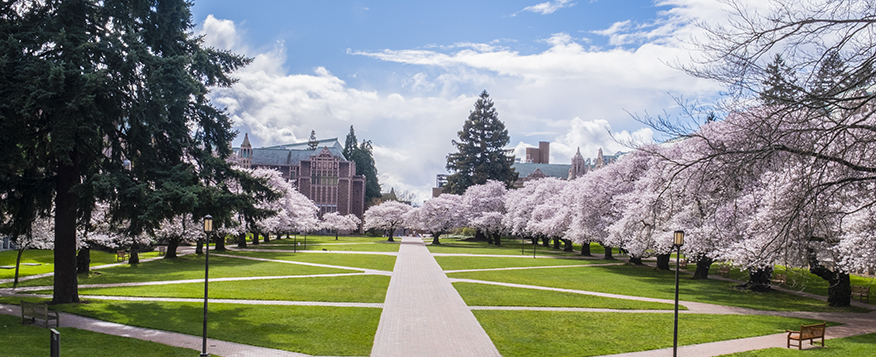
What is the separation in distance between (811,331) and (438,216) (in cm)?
5607

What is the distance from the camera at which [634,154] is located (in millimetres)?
36719

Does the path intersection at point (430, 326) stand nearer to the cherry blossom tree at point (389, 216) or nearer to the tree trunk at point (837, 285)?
the tree trunk at point (837, 285)

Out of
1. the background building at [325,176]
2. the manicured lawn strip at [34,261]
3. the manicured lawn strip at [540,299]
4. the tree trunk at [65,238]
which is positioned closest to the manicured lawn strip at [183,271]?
the manicured lawn strip at [34,261]

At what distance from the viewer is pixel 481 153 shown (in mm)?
83312

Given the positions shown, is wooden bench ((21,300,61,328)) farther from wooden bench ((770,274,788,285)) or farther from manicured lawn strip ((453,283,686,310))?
wooden bench ((770,274,788,285))

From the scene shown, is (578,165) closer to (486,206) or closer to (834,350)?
(486,206)

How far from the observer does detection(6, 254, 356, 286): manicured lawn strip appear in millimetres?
24975

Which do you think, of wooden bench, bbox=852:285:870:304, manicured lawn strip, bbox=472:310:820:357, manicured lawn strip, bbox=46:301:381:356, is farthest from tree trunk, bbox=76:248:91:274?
wooden bench, bbox=852:285:870:304

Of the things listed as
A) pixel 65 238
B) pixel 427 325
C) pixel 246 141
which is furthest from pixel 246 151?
pixel 427 325

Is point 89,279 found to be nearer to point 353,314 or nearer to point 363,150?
point 353,314

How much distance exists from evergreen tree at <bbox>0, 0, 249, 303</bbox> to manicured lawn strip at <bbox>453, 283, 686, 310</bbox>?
968 cm

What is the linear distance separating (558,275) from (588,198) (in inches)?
388

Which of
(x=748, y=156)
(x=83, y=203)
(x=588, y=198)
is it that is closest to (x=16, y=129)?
(x=83, y=203)

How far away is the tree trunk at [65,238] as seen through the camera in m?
17.5
